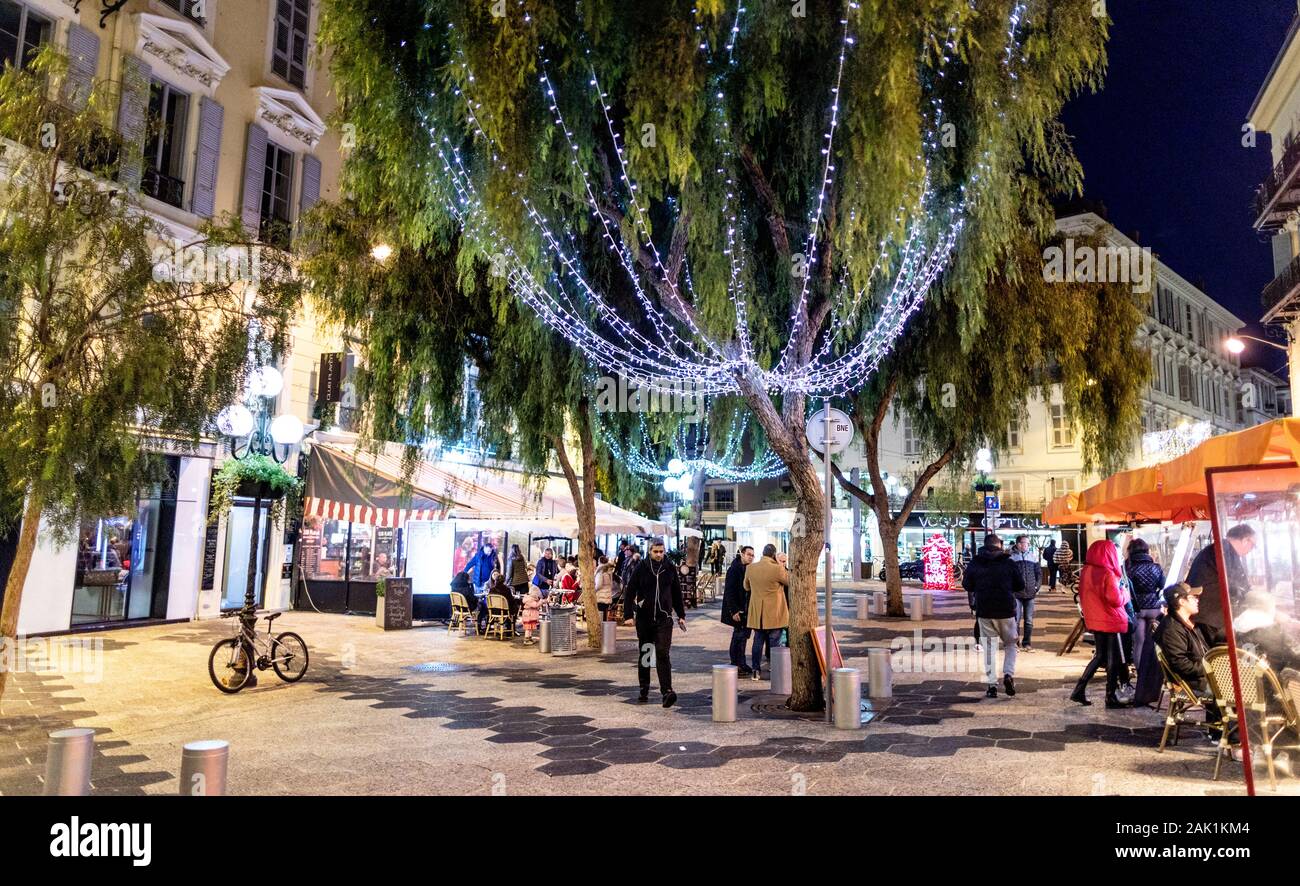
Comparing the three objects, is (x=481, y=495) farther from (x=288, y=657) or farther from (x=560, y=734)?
(x=560, y=734)

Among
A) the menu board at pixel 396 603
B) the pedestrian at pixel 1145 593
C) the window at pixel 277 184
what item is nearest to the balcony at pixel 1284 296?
the pedestrian at pixel 1145 593

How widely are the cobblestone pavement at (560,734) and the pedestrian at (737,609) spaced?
22.3 inches

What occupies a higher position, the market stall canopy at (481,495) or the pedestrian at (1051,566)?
the market stall canopy at (481,495)

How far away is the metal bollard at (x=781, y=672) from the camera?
1039 centimetres

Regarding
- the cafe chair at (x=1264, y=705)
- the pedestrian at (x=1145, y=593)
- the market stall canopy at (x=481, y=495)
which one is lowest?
the cafe chair at (x=1264, y=705)

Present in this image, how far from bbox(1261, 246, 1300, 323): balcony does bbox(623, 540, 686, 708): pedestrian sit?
833 inches

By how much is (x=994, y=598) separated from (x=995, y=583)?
182 mm

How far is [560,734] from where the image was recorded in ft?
27.0

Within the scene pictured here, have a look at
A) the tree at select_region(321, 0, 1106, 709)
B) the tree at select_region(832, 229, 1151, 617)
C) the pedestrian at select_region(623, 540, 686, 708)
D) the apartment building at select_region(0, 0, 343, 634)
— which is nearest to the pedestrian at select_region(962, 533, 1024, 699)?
the tree at select_region(321, 0, 1106, 709)

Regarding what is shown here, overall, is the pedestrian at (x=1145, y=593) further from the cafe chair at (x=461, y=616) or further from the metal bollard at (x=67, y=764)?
the cafe chair at (x=461, y=616)

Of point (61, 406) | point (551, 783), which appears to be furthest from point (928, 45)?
point (61, 406)
